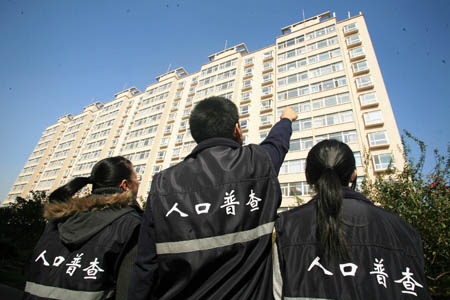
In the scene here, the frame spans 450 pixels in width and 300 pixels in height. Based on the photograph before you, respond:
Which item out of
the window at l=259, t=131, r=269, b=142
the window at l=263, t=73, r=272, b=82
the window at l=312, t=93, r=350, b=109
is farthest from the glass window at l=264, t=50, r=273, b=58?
the window at l=259, t=131, r=269, b=142

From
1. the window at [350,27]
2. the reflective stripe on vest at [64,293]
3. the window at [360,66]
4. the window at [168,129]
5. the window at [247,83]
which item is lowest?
the reflective stripe on vest at [64,293]

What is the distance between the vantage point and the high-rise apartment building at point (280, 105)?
19.6m

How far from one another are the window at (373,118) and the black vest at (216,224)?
21.7 m

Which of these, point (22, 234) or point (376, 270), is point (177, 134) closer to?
point (22, 234)

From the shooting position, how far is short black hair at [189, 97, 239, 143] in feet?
4.93

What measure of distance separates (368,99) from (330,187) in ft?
76.1

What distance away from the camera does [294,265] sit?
1.33 m

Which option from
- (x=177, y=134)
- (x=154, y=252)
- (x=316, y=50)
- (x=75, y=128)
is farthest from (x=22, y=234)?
(x=75, y=128)

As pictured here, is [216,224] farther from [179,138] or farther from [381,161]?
[179,138]

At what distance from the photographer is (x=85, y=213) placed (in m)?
1.76

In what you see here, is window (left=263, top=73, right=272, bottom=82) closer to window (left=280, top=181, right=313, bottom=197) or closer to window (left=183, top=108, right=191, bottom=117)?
window (left=183, top=108, right=191, bottom=117)

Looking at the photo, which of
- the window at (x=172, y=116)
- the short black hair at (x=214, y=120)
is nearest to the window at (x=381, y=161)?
the short black hair at (x=214, y=120)

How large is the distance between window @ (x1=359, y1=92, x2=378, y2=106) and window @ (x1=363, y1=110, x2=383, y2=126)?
3.74 feet

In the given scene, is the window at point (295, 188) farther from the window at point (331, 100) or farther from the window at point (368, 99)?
the window at point (368, 99)
